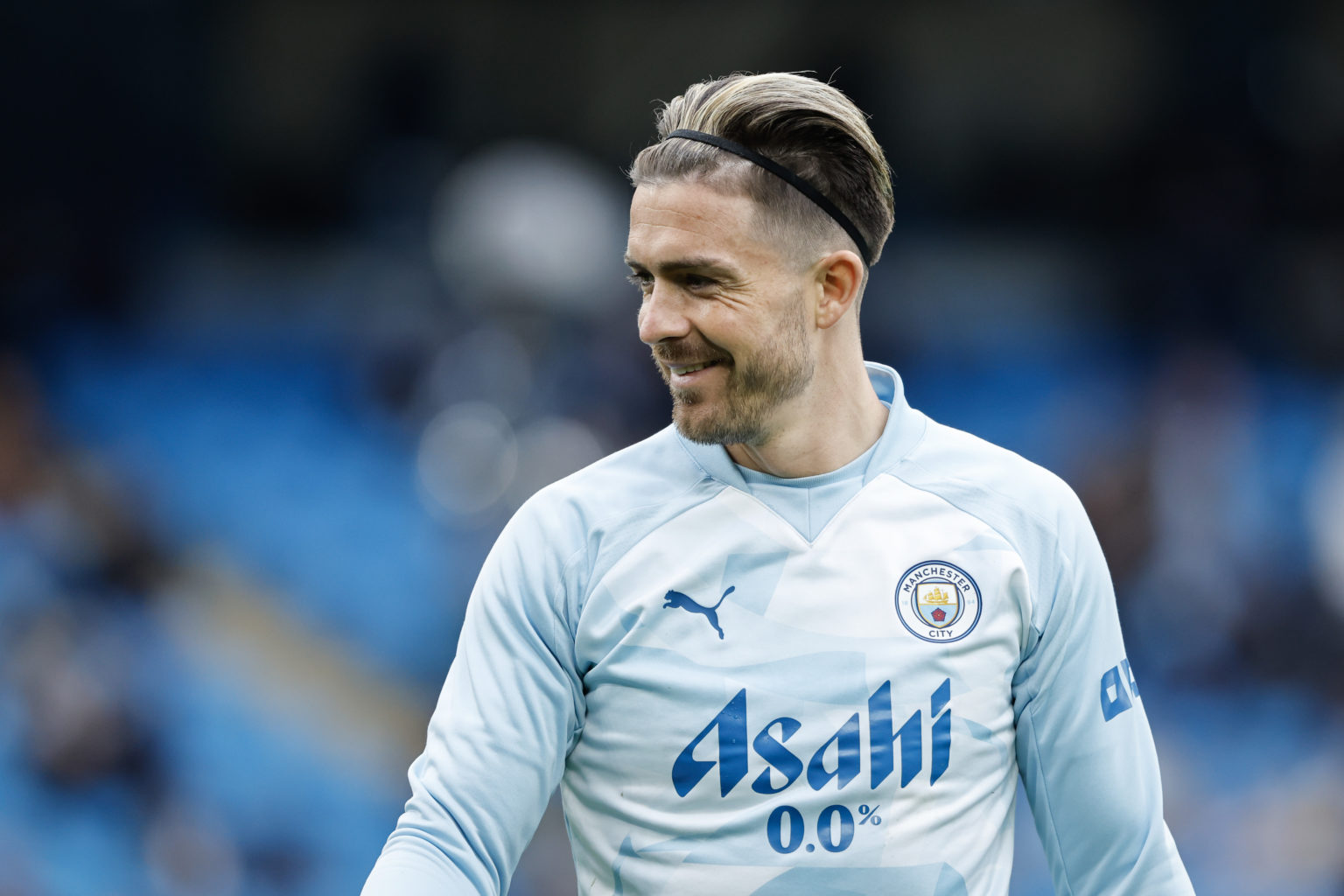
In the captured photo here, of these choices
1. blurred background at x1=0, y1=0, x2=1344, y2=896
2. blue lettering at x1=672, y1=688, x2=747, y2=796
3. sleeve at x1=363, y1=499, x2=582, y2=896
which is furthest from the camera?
blurred background at x1=0, y1=0, x2=1344, y2=896

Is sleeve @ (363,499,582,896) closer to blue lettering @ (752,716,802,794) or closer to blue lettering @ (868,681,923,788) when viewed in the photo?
blue lettering @ (752,716,802,794)

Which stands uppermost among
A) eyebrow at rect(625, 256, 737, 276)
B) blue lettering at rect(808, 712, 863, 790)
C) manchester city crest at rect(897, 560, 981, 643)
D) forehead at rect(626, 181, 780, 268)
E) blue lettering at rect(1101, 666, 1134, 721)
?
forehead at rect(626, 181, 780, 268)

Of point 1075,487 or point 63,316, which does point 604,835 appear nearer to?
point 1075,487

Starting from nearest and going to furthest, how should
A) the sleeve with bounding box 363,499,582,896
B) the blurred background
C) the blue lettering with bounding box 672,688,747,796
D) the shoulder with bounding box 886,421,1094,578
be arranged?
the sleeve with bounding box 363,499,582,896, the blue lettering with bounding box 672,688,747,796, the shoulder with bounding box 886,421,1094,578, the blurred background

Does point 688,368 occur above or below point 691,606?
above

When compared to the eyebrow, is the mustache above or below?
below

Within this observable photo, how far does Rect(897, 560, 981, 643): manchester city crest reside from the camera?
224 centimetres

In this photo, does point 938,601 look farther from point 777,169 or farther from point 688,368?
point 777,169

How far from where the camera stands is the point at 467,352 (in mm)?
8000

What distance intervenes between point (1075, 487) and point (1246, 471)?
0.94 meters

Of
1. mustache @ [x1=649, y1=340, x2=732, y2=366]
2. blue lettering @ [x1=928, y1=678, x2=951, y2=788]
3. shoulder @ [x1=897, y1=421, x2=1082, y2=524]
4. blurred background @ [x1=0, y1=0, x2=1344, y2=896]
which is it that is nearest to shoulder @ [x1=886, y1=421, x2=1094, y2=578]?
shoulder @ [x1=897, y1=421, x2=1082, y2=524]

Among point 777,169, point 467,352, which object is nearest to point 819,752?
point 777,169

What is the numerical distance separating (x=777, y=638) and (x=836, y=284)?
0.58m

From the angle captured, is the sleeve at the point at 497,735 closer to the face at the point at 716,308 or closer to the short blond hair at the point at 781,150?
the face at the point at 716,308
